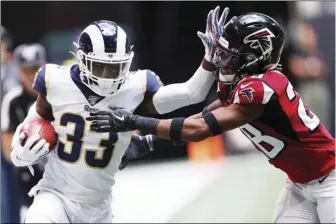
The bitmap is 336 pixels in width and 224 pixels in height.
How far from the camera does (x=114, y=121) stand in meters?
2.44

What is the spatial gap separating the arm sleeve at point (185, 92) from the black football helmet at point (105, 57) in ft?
0.57

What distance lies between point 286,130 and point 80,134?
0.80 metres

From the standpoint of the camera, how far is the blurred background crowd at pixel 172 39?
480 centimetres

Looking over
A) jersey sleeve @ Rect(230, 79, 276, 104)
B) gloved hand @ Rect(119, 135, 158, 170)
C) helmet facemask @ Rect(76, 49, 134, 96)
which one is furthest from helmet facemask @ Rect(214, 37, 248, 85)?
gloved hand @ Rect(119, 135, 158, 170)

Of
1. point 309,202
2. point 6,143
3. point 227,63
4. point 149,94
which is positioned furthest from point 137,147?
point 6,143

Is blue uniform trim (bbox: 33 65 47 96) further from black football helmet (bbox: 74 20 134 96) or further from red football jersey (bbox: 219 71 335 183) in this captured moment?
red football jersey (bbox: 219 71 335 183)

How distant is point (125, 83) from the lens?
2.70 meters

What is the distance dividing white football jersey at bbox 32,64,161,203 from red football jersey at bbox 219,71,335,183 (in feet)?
1.45

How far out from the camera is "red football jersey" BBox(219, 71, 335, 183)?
247cm

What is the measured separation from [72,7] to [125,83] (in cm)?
284

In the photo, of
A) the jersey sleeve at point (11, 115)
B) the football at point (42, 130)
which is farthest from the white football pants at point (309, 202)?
the jersey sleeve at point (11, 115)

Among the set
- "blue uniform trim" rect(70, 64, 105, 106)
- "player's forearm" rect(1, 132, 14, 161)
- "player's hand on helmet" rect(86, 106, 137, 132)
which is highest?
"blue uniform trim" rect(70, 64, 105, 106)

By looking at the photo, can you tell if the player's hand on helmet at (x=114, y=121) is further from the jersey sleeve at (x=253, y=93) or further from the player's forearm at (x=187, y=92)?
the jersey sleeve at (x=253, y=93)

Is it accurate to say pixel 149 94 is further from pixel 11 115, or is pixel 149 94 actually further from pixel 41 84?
pixel 11 115
